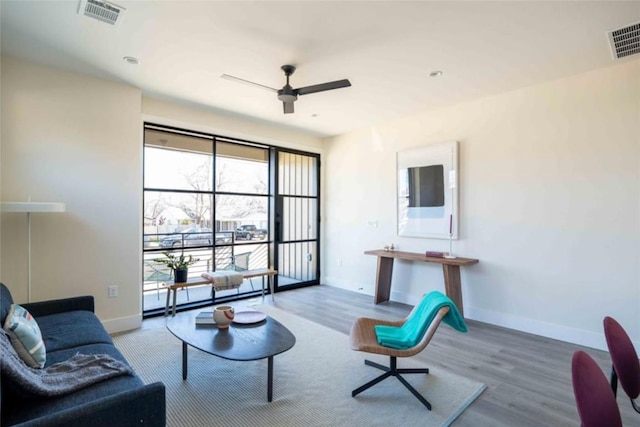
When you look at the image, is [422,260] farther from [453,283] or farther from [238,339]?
[238,339]

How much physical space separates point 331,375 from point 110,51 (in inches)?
137

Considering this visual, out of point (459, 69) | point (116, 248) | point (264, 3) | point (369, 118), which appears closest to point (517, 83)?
point (459, 69)

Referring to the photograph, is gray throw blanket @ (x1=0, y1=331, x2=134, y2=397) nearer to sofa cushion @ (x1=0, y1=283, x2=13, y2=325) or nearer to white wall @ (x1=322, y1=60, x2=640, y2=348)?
sofa cushion @ (x1=0, y1=283, x2=13, y2=325)

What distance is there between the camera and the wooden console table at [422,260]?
3.96m

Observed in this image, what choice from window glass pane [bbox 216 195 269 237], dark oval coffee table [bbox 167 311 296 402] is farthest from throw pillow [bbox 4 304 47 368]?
window glass pane [bbox 216 195 269 237]

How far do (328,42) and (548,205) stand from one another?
9.68ft

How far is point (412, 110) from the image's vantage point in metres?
4.55

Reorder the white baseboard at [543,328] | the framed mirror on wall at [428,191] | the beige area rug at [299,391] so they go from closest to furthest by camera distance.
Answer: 1. the beige area rug at [299,391]
2. the white baseboard at [543,328]
3. the framed mirror on wall at [428,191]

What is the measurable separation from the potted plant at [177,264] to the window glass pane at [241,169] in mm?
1190

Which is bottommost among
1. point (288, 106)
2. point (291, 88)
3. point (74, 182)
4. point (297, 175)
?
point (74, 182)

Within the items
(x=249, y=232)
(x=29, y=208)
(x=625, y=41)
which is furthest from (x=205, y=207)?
(x=625, y=41)

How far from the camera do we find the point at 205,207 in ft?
15.8

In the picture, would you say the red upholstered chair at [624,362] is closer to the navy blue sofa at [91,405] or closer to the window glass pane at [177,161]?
the navy blue sofa at [91,405]

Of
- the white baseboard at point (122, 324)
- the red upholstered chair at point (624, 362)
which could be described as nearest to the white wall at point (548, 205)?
the red upholstered chair at point (624, 362)
